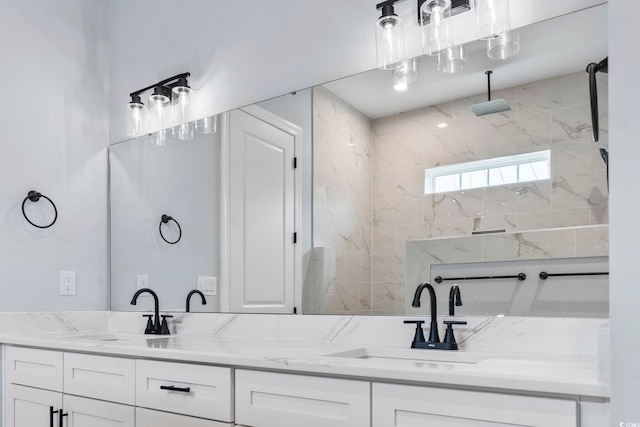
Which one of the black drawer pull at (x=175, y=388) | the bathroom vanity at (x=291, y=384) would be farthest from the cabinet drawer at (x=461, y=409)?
the black drawer pull at (x=175, y=388)

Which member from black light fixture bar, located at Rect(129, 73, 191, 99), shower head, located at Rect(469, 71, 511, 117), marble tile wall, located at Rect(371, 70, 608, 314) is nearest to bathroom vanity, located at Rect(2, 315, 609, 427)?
marble tile wall, located at Rect(371, 70, 608, 314)

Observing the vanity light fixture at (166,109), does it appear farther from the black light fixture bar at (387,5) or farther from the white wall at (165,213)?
the black light fixture bar at (387,5)

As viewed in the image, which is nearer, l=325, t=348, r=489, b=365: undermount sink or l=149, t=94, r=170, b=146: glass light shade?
l=325, t=348, r=489, b=365: undermount sink

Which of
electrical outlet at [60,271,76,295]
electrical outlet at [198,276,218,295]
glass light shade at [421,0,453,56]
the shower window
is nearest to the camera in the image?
the shower window

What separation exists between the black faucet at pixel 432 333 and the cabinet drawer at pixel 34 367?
1.37m

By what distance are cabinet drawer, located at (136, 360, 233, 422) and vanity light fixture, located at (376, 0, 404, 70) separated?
121 cm

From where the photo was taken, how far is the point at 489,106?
1.79 meters

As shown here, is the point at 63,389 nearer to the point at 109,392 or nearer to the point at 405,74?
the point at 109,392

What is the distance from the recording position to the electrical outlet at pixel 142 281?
9.16ft

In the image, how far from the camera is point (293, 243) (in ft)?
7.27

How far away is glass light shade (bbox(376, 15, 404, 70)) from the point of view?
199 cm

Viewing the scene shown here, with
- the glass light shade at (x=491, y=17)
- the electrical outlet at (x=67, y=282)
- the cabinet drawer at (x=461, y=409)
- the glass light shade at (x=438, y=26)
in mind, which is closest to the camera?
the cabinet drawer at (x=461, y=409)

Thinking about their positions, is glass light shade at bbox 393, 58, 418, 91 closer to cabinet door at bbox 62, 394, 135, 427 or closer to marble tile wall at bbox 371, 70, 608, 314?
marble tile wall at bbox 371, 70, 608, 314

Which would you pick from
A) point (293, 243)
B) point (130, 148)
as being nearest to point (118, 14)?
point (130, 148)
